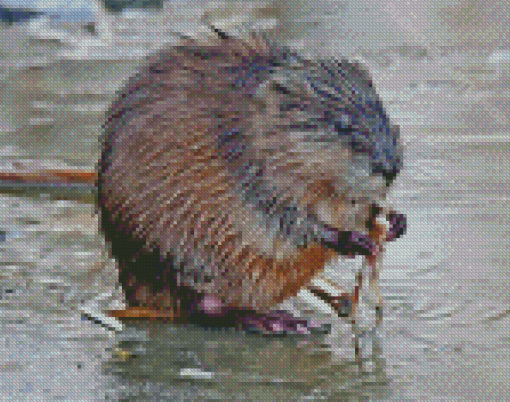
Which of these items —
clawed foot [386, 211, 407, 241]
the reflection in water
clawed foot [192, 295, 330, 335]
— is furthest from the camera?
clawed foot [192, 295, 330, 335]

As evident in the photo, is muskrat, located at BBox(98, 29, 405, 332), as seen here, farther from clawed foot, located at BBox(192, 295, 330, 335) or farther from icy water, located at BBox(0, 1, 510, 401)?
icy water, located at BBox(0, 1, 510, 401)

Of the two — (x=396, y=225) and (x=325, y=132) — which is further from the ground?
(x=325, y=132)

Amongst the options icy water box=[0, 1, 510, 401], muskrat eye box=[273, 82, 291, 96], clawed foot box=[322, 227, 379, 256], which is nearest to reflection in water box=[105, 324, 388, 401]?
icy water box=[0, 1, 510, 401]

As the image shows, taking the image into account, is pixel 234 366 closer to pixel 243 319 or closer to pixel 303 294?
pixel 243 319

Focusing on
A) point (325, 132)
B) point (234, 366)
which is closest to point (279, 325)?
point (234, 366)

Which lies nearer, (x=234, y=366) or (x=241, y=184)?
(x=234, y=366)

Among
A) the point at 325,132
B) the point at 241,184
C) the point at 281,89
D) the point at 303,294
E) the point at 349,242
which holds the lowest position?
the point at 303,294

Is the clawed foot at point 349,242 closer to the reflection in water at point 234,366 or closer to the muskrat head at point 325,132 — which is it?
the muskrat head at point 325,132

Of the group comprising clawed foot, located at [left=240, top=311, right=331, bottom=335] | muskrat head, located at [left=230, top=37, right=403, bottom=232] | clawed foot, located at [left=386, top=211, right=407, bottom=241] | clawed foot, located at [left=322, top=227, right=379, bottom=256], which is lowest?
clawed foot, located at [left=240, top=311, right=331, bottom=335]
